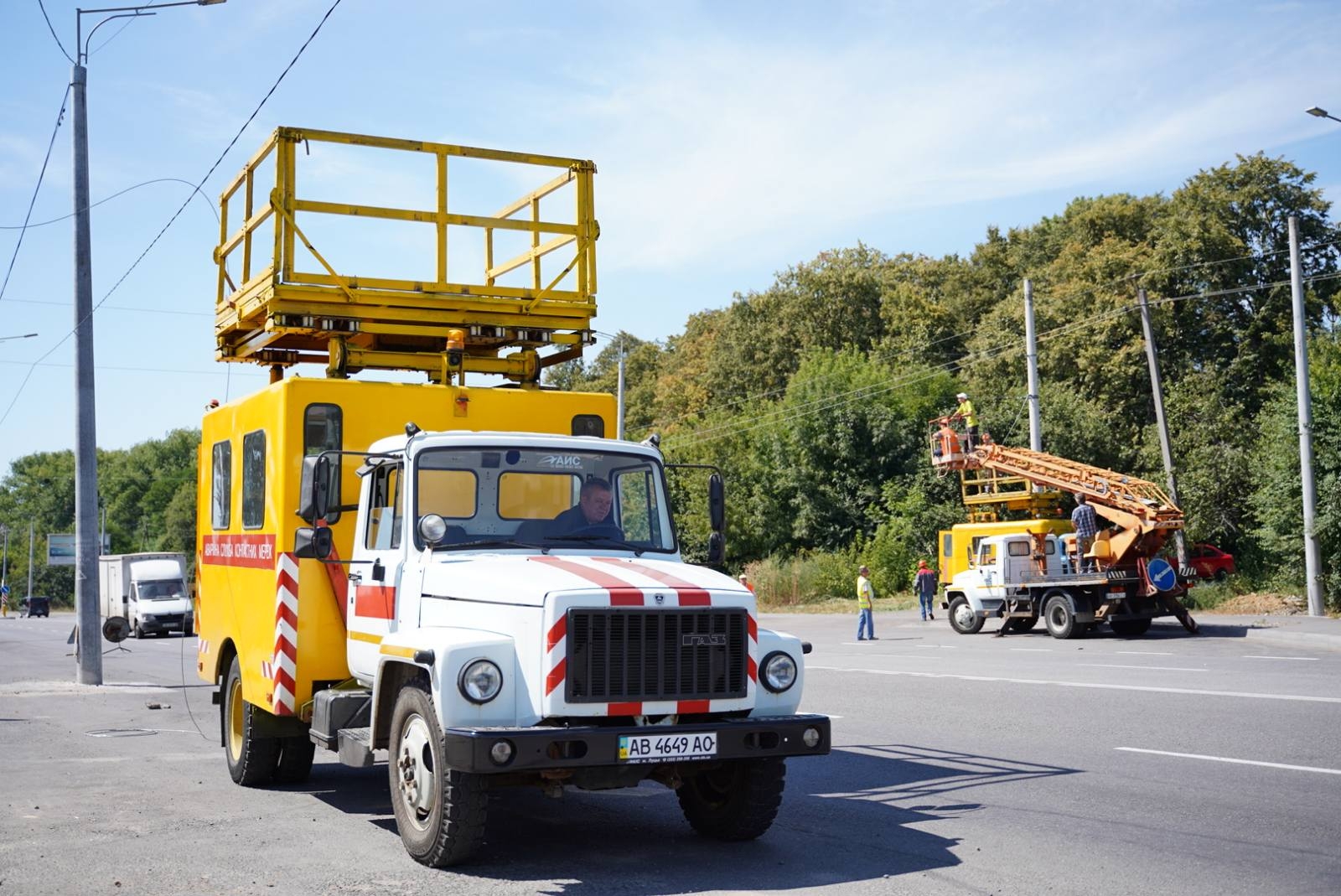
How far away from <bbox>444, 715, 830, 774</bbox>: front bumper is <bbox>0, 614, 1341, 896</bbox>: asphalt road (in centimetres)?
64

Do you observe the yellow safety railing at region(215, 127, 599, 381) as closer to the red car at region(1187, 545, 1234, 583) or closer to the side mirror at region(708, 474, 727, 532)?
the side mirror at region(708, 474, 727, 532)

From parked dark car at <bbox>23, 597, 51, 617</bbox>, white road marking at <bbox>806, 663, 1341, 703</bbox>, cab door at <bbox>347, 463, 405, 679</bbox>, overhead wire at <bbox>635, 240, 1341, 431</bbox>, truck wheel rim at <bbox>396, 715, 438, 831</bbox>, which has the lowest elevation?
parked dark car at <bbox>23, 597, 51, 617</bbox>

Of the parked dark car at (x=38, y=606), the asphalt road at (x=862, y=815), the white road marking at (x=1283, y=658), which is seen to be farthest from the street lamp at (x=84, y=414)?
the parked dark car at (x=38, y=606)

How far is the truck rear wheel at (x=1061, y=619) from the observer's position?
2831cm

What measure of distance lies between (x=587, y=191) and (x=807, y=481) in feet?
149

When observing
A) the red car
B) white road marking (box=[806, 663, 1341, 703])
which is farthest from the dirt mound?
white road marking (box=[806, 663, 1341, 703])

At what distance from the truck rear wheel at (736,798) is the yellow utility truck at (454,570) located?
0.6 inches

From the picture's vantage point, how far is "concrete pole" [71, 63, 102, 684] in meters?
21.2

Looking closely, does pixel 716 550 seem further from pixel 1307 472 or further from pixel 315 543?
pixel 1307 472

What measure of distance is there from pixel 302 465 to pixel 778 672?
3426 millimetres

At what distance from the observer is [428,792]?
293 inches

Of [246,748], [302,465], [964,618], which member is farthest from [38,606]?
[302,465]

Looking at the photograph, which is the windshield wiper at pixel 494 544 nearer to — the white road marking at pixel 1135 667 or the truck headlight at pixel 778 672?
the truck headlight at pixel 778 672

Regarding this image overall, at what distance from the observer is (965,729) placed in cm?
1321
